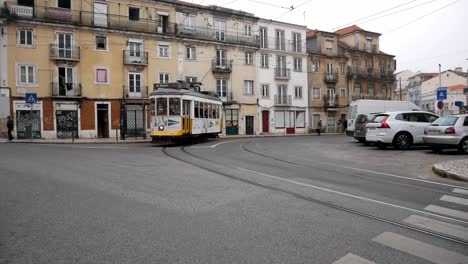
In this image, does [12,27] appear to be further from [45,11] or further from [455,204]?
[455,204]

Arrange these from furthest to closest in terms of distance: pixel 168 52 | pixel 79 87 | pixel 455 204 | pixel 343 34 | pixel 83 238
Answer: pixel 343 34
pixel 168 52
pixel 79 87
pixel 455 204
pixel 83 238

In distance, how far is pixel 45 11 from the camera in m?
30.5

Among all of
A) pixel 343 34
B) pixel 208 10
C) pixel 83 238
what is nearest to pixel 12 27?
pixel 208 10

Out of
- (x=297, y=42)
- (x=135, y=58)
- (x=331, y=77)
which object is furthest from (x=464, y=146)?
(x=331, y=77)

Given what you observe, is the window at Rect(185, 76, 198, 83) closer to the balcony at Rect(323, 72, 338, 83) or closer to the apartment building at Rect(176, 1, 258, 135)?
the apartment building at Rect(176, 1, 258, 135)

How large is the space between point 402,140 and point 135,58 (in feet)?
84.8

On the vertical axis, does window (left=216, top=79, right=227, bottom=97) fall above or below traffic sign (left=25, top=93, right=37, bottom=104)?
above

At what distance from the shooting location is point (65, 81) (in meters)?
31.3

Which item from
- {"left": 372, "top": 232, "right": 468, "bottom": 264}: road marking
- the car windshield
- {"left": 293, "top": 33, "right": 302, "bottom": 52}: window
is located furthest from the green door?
{"left": 372, "top": 232, "right": 468, "bottom": 264}: road marking

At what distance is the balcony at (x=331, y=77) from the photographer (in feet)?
156

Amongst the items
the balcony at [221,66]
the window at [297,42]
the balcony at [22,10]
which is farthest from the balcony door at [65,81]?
the window at [297,42]

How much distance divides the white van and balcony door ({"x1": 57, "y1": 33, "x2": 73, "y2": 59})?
→ 24.5 metres

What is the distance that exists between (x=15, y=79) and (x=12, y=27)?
4278 millimetres

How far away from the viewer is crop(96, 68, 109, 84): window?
32.5 metres
